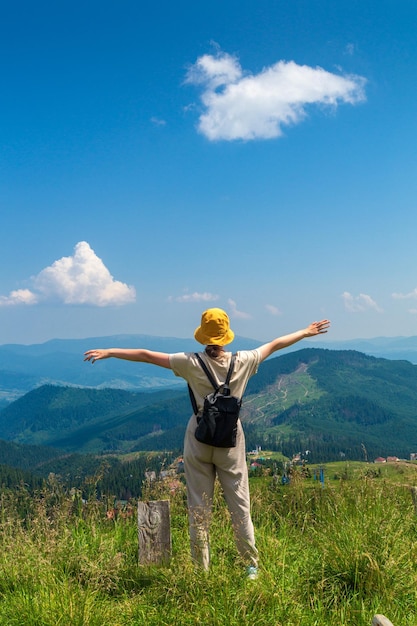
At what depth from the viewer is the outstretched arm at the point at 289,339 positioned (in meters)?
5.50

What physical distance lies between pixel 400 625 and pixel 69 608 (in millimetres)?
2445

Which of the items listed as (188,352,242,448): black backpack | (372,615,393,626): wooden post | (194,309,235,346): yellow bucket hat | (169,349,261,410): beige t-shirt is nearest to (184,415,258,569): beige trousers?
(188,352,242,448): black backpack

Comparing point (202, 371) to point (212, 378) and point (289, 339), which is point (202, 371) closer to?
point (212, 378)

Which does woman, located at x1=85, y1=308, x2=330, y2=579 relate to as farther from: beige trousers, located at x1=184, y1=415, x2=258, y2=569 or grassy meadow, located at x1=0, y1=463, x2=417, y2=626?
grassy meadow, located at x1=0, y1=463, x2=417, y2=626

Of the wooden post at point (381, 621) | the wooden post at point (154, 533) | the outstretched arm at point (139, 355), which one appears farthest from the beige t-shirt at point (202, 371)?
the wooden post at point (381, 621)

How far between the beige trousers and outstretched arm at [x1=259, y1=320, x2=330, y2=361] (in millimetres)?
932

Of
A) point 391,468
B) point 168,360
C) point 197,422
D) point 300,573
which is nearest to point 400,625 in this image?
point 300,573

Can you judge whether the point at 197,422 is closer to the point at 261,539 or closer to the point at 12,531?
the point at 261,539

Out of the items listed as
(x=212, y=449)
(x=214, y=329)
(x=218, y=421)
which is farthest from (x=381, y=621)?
(x=214, y=329)

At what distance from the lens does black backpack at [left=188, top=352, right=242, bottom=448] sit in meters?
4.79

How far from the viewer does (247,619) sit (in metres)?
3.60

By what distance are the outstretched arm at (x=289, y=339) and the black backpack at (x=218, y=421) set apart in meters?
0.72

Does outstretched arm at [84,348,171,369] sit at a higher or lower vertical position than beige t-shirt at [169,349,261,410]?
higher

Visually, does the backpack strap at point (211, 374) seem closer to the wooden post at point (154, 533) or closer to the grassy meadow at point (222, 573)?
the wooden post at point (154, 533)
